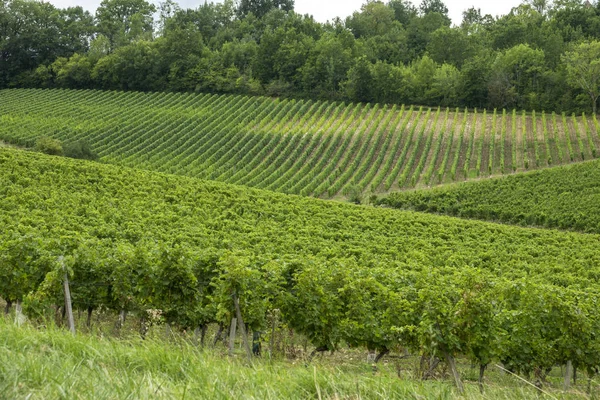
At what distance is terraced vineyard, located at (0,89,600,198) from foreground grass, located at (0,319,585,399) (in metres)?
36.9

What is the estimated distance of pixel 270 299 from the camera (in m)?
11.9

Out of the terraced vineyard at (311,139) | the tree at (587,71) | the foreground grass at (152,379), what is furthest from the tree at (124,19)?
the foreground grass at (152,379)

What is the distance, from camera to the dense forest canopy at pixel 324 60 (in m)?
66.3

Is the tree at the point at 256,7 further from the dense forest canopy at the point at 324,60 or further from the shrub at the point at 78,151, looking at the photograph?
the shrub at the point at 78,151

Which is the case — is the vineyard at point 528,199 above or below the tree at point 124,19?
below

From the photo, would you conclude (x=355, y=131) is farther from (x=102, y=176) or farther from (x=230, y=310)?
A: (x=230, y=310)

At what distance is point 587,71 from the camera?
62.7m

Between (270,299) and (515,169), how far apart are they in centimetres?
3766

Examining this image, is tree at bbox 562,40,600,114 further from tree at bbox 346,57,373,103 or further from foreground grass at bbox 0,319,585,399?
foreground grass at bbox 0,319,585,399

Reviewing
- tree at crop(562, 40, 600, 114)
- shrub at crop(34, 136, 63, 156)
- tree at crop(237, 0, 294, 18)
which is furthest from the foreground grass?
tree at crop(237, 0, 294, 18)

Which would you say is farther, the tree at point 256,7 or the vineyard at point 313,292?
the tree at point 256,7

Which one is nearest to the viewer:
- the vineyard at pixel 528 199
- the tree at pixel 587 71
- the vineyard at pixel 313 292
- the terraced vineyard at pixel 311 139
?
the vineyard at pixel 313 292

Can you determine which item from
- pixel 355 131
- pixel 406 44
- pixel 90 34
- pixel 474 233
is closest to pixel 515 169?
pixel 355 131

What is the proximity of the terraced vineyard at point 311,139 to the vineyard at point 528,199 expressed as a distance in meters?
3.61
